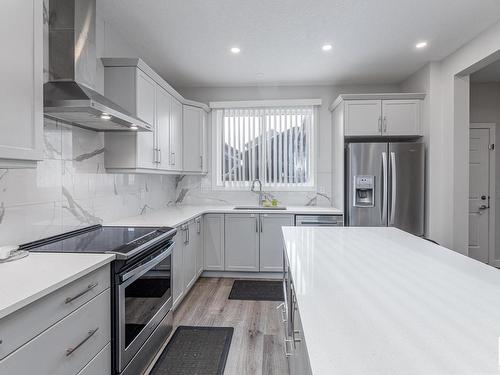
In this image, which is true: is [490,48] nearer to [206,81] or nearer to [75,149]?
[206,81]

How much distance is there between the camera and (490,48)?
2.68m

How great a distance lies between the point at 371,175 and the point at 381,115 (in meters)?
0.78

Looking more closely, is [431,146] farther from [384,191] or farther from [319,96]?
[319,96]

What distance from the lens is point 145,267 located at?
1.88m

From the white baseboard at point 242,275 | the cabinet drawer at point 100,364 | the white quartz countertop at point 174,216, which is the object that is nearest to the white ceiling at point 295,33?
the white quartz countertop at point 174,216

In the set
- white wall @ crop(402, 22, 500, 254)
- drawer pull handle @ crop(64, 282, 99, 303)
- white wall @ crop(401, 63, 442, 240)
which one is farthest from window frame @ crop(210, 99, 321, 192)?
drawer pull handle @ crop(64, 282, 99, 303)

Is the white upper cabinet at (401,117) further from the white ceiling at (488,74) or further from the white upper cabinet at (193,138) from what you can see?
the white upper cabinet at (193,138)

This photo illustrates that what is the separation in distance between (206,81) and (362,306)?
382 centimetres

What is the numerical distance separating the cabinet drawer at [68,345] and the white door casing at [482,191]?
16.0 feet

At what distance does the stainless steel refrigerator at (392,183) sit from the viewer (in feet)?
11.4

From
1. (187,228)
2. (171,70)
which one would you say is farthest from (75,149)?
(171,70)

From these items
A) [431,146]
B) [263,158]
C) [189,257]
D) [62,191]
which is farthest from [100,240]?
[431,146]

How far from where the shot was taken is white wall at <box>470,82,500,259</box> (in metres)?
4.23

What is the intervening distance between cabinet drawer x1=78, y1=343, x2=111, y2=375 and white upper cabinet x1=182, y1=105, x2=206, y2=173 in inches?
98.7
